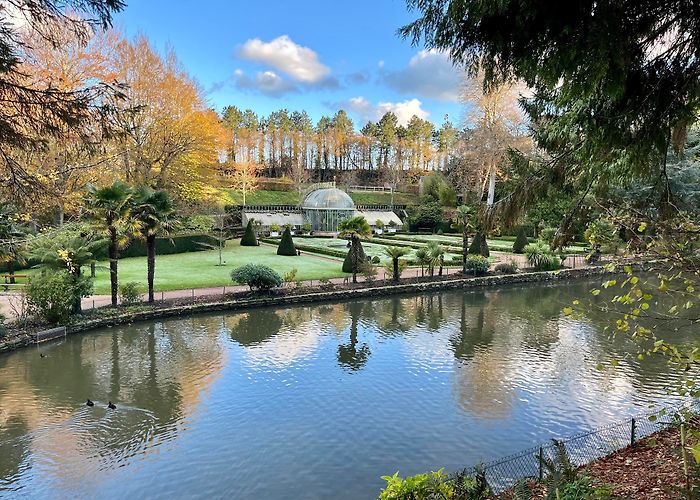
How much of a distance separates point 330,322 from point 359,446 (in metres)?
8.27

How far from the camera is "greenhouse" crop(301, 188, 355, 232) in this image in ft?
145

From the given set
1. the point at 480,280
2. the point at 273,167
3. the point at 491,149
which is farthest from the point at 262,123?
the point at 480,280

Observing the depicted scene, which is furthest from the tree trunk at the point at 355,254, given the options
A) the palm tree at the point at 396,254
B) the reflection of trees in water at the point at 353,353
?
the reflection of trees in water at the point at 353,353

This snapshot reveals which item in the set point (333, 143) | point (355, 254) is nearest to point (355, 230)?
point (355, 254)

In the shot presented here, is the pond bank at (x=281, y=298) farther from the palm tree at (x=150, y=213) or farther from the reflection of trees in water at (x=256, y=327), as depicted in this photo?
the palm tree at (x=150, y=213)

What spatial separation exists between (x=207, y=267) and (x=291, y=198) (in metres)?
35.6

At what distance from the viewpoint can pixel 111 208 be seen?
15.7 meters

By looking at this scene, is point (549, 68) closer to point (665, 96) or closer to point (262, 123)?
point (665, 96)

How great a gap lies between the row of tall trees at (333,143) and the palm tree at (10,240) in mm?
53541

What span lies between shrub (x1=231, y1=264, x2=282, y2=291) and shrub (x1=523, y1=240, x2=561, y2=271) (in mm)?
13564

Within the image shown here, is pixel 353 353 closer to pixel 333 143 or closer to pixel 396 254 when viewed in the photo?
pixel 396 254

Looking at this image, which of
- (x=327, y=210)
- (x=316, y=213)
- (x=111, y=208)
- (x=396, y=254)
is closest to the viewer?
(x=111, y=208)

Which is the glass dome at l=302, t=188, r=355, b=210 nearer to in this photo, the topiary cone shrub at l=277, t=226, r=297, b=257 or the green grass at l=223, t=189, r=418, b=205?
the green grass at l=223, t=189, r=418, b=205

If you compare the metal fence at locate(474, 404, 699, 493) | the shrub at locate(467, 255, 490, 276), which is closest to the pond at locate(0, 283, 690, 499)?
the metal fence at locate(474, 404, 699, 493)
